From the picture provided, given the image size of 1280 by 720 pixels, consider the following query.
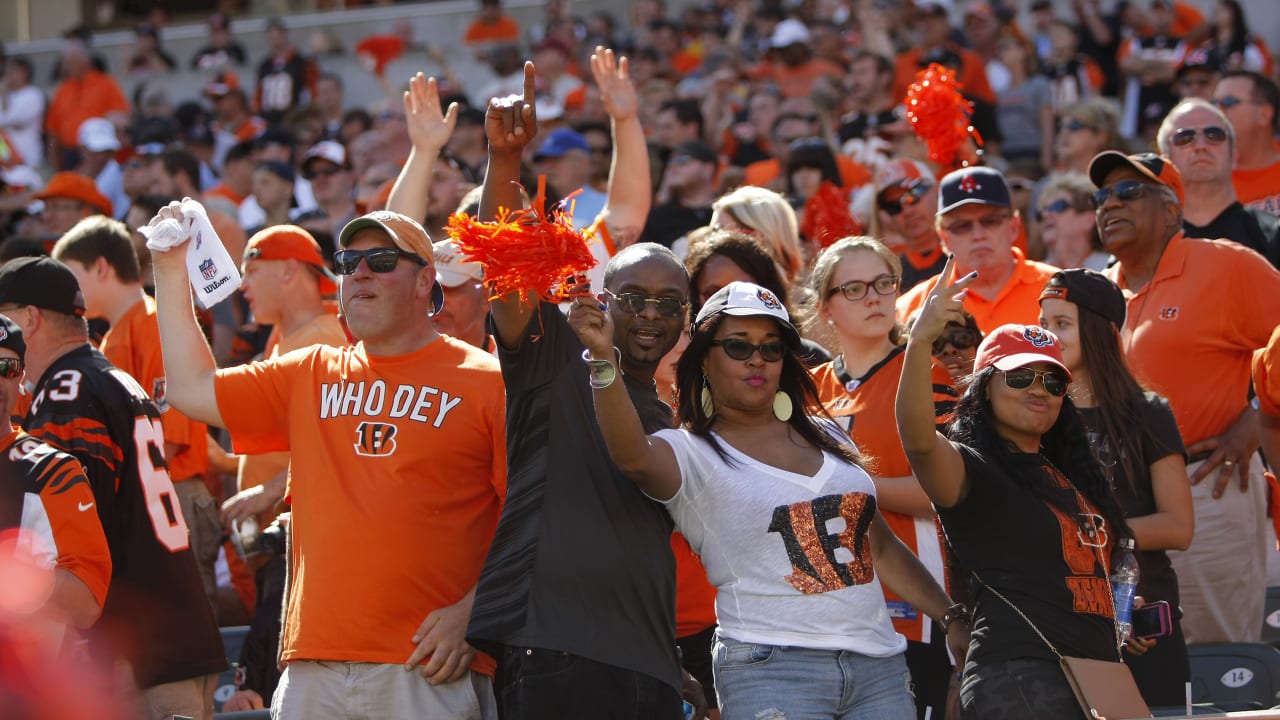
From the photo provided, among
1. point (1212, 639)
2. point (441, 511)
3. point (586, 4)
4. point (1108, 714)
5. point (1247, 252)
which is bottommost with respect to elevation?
point (1212, 639)

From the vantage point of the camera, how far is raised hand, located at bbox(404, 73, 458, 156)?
18.6ft

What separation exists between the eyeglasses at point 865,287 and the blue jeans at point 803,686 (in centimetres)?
153

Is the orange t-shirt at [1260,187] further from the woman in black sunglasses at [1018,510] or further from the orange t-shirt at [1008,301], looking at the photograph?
the woman in black sunglasses at [1018,510]

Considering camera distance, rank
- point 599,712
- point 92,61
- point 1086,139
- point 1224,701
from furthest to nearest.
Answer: point 92,61
point 1086,139
point 1224,701
point 599,712

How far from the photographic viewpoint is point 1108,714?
371 centimetres

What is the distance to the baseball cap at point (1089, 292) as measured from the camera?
4.83 m

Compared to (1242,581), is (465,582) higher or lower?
higher

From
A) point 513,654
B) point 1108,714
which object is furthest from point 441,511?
point 1108,714

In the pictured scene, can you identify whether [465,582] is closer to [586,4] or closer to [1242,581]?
[1242,581]

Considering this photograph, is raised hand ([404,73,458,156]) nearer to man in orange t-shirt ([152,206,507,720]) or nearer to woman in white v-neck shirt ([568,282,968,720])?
man in orange t-shirt ([152,206,507,720])

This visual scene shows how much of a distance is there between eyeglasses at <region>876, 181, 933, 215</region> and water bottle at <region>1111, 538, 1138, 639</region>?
9.36 ft

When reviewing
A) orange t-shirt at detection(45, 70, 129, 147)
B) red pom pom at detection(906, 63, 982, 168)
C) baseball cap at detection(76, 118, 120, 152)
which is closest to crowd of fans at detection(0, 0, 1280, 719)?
red pom pom at detection(906, 63, 982, 168)

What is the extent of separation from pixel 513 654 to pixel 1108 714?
1463mm

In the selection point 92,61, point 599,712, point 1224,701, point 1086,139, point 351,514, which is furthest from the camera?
point 92,61
